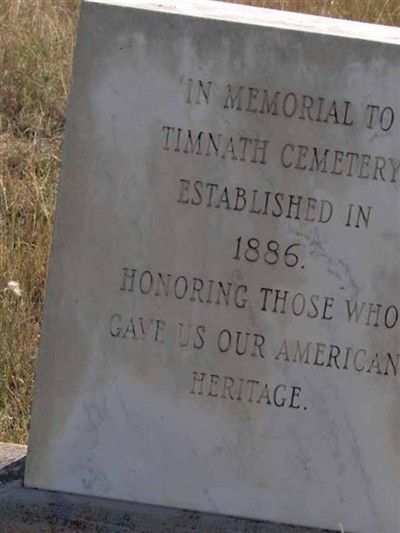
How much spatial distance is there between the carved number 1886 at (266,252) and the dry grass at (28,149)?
1282 millimetres

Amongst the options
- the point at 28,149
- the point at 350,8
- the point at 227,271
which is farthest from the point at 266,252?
the point at 350,8

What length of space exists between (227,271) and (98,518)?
729mm

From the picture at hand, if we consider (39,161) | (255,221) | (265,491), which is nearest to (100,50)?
(255,221)

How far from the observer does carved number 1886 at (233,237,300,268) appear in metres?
3.30

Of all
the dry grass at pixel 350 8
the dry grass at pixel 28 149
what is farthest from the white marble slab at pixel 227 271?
the dry grass at pixel 350 8

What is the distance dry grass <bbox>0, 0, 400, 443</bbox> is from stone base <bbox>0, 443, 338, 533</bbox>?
2.70ft

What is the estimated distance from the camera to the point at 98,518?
133 inches

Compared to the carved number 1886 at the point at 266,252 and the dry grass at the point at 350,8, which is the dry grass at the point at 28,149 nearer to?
the dry grass at the point at 350,8

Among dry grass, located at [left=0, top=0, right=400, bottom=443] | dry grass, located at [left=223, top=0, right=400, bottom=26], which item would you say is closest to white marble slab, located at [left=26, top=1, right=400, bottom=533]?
dry grass, located at [left=0, top=0, right=400, bottom=443]

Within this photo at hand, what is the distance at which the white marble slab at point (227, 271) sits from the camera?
10.6ft

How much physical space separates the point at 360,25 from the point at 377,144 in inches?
14.6

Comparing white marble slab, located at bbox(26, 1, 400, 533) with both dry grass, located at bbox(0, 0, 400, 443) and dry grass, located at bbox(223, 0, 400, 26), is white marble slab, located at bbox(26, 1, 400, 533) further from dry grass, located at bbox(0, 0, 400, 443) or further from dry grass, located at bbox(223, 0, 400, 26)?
dry grass, located at bbox(223, 0, 400, 26)

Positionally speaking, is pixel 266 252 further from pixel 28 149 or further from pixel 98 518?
pixel 28 149

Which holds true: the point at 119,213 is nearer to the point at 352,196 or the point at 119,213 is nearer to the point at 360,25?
the point at 352,196
